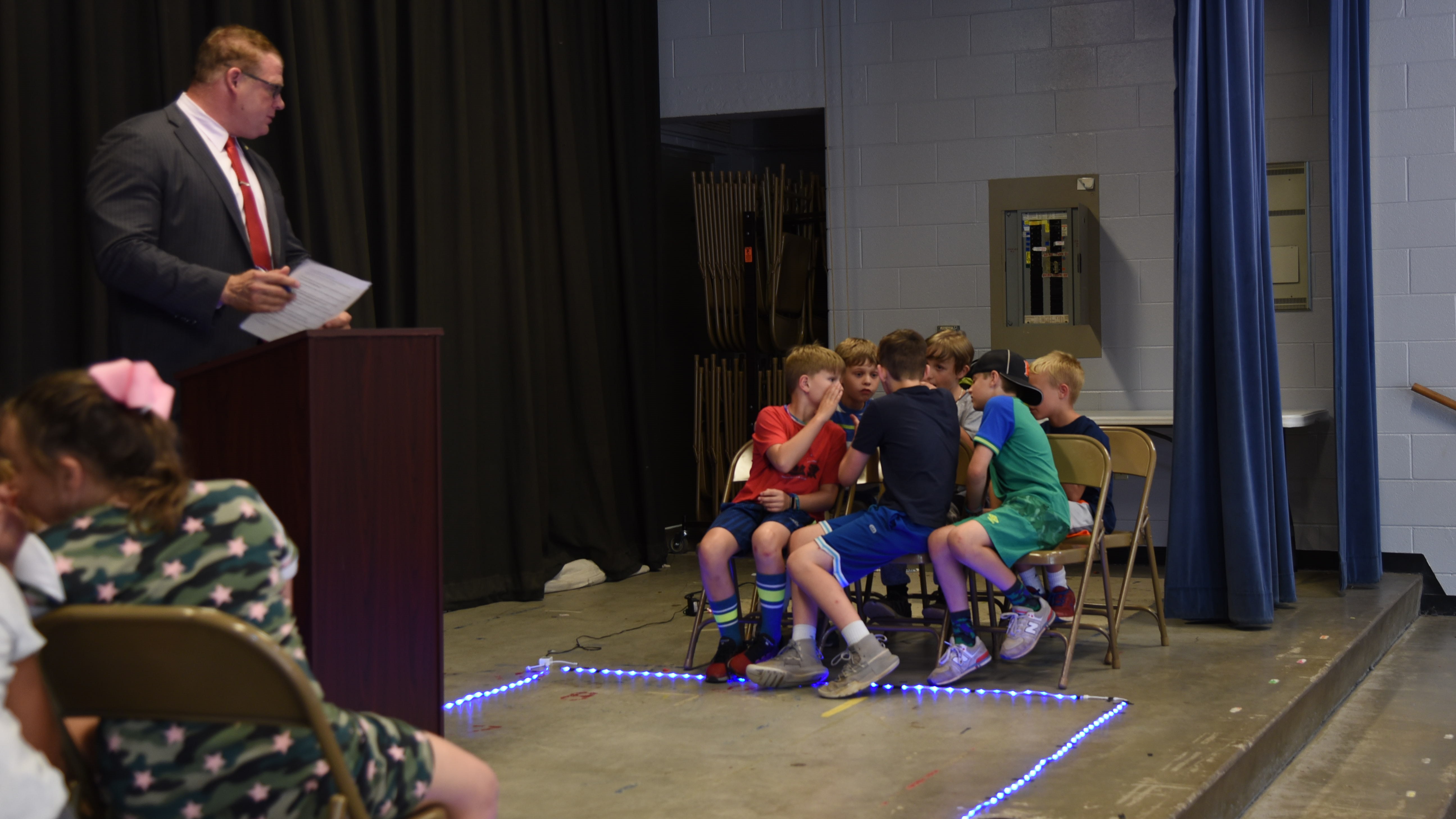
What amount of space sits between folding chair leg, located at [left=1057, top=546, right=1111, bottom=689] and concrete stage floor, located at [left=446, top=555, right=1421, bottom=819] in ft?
0.16

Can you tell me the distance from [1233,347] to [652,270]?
3085mm

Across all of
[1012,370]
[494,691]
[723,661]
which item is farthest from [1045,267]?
[494,691]

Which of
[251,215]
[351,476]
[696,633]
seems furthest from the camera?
[696,633]

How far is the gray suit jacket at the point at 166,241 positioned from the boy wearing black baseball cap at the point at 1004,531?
2010 millimetres

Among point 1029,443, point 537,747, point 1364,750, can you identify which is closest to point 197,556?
point 537,747

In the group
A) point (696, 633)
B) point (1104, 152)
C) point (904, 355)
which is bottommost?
point (696, 633)

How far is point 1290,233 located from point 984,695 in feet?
10.6

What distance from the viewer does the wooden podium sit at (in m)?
2.18

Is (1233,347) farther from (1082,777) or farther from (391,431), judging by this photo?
(391,431)

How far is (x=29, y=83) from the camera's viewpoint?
12.4 ft

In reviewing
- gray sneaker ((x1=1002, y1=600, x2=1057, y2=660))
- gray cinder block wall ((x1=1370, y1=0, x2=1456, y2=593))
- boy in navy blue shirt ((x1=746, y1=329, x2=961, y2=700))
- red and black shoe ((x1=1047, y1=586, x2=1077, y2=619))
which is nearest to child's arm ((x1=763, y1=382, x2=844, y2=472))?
boy in navy blue shirt ((x1=746, y1=329, x2=961, y2=700))

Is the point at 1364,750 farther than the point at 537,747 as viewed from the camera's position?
Yes

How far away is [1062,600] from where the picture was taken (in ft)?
14.3

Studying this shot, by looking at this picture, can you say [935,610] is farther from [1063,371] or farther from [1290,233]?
[1290,233]
